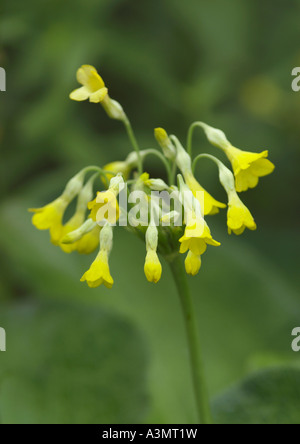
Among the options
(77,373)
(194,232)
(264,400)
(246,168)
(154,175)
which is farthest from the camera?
(154,175)

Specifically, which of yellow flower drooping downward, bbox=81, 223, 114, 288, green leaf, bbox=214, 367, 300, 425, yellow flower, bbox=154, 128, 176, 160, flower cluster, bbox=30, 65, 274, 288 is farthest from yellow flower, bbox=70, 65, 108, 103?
green leaf, bbox=214, 367, 300, 425

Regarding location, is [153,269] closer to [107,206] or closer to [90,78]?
[107,206]

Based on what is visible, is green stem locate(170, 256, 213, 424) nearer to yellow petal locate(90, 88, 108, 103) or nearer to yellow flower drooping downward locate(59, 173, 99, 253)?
yellow flower drooping downward locate(59, 173, 99, 253)

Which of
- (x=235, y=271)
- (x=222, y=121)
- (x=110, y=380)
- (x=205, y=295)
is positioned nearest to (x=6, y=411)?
(x=110, y=380)

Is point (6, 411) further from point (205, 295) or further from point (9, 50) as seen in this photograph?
point (9, 50)

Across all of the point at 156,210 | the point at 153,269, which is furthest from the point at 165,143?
the point at 153,269

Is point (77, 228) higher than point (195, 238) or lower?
higher

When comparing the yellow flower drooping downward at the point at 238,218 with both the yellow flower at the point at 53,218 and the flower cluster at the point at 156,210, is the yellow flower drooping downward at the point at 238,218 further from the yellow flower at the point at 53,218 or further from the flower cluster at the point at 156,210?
the yellow flower at the point at 53,218
